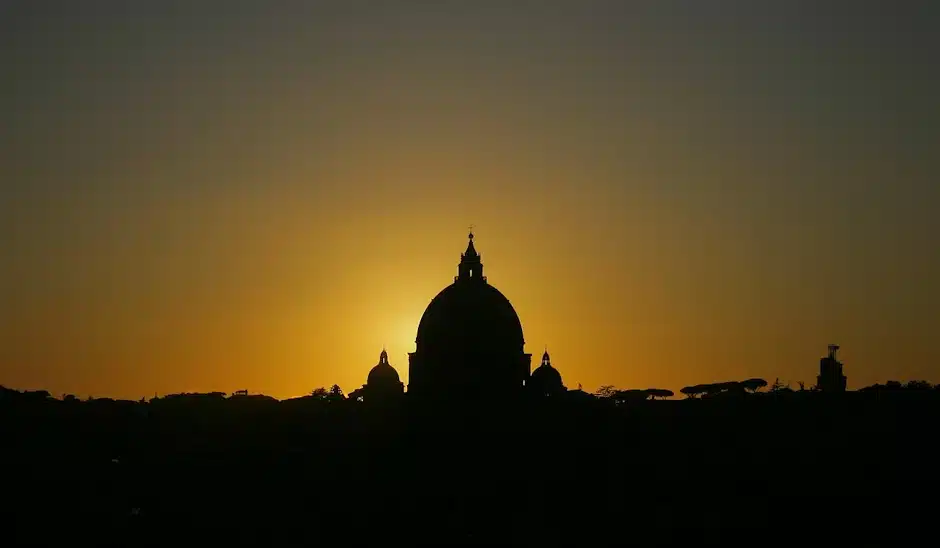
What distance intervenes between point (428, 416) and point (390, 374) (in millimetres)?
10398

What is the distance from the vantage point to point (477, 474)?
94.2m

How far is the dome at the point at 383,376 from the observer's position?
114562 millimetres

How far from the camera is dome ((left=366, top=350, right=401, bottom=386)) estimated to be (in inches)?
4510

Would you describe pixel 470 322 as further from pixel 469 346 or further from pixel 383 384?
pixel 383 384

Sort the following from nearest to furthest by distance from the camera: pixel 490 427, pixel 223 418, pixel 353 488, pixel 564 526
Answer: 1. pixel 564 526
2. pixel 353 488
3. pixel 490 427
4. pixel 223 418

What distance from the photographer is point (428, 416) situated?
106m

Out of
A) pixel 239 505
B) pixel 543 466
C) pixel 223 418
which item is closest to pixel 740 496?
pixel 543 466

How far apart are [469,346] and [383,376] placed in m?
11.8

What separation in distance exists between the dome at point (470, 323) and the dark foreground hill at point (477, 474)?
3928mm

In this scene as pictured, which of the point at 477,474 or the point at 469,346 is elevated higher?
the point at 469,346

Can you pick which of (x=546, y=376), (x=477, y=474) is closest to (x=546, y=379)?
(x=546, y=376)

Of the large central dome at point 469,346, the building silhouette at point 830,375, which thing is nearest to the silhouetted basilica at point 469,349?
the large central dome at point 469,346

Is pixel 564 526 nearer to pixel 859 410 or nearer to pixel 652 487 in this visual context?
pixel 652 487

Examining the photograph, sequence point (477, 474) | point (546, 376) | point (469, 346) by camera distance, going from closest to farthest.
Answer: point (477, 474), point (469, 346), point (546, 376)
